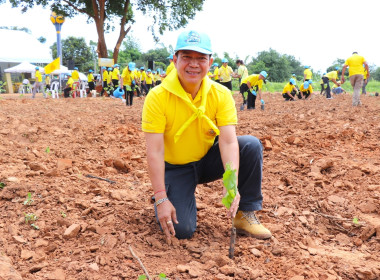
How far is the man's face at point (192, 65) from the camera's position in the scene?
2004 mm

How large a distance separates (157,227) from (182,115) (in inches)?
29.5

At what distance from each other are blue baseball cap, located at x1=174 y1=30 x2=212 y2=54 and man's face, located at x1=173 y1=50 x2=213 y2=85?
0.15 ft

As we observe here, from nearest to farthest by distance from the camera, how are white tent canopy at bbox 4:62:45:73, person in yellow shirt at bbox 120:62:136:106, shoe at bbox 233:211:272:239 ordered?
shoe at bbox 233:211:272:239 < person in yellow shirt at bbox 120:62:136:106 < white tent canopy at bbox 4:62:45:73

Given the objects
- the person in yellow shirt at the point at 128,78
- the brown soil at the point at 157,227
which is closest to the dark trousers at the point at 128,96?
the person in yellow shirt at the point at 128,78

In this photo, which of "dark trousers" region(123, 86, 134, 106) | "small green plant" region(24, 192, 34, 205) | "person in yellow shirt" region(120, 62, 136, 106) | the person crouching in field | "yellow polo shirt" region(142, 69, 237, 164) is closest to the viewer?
"yellow polo shirt" region(142, 69, 237, 164)

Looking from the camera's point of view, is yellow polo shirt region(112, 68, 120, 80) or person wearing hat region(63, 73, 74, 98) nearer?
yellow polo shirt region(112, 68, 120, 80)

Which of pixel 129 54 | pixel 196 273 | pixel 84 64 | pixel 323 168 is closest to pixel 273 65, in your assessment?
pixel 129 54

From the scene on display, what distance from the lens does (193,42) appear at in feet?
6.39

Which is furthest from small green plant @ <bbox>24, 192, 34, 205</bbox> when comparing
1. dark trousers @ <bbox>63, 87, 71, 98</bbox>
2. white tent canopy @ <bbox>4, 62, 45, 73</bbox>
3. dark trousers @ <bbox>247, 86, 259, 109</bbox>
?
white tent canopy @ <bbox>4, 62, 45, 73</bbox>

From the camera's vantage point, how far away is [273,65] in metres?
31.2

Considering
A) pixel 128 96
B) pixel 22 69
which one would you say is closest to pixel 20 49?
pixel 22 69

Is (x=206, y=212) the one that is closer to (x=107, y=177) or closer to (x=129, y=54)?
(x=107, y=177)

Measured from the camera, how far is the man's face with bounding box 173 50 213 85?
6.57 ft

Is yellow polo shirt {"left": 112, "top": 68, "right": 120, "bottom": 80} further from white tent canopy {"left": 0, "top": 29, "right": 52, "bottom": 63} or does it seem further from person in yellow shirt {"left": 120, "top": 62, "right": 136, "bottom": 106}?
white tent canopy {"left": 0, "top": 29, "right": 52, "bottom": 63}
